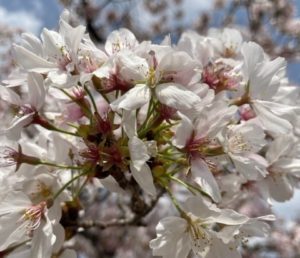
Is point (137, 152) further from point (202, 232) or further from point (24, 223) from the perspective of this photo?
point (24, 223)

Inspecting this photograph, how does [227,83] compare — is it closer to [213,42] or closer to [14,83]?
[213,42]

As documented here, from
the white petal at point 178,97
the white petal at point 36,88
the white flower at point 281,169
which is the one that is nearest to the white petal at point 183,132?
the white petal at point 178,97

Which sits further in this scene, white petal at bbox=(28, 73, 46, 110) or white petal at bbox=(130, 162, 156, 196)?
white petal at bbox=(28, 73, 46, 110)

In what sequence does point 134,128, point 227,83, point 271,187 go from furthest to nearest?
1. point 271,187
2. point 227,83
3. point 134,128

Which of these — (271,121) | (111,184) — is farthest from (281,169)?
(111,184)

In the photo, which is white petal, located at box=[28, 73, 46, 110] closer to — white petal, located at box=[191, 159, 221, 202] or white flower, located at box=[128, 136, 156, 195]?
white flower, located at box=[128, 136, 156, 195]

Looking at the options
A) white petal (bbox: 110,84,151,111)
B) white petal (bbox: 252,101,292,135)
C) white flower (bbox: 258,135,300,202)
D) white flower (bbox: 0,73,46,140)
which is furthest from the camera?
white flower (bbox: 258,135,300,202)

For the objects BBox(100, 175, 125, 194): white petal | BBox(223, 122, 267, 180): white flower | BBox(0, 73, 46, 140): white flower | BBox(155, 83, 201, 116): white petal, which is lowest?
BBox(100, 175, 125, 194): white petal

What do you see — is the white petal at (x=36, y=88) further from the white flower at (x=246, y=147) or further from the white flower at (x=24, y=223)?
the white flower at (x=246, y=147)

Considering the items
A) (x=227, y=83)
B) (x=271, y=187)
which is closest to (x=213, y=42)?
(x=227, y=83)

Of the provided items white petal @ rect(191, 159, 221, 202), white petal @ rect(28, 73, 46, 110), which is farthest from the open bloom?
white petal @ rect(28, 73, 46, 110)

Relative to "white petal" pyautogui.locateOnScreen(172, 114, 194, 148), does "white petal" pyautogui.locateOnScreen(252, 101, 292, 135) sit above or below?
below
